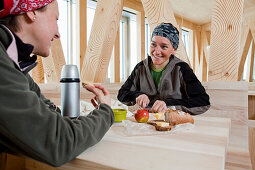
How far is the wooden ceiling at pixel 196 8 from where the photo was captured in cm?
399

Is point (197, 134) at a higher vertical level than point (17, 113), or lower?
lower

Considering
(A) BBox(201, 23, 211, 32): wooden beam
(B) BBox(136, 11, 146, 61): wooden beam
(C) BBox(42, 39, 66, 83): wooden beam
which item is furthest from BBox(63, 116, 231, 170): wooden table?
(A) BBox(201, 23, 211, 32): wooden beam

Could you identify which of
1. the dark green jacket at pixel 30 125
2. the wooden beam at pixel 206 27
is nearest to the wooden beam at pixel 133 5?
the wooden beam at pixel 206 27

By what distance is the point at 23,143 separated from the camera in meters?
0.49

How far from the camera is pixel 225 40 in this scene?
1.46 meters

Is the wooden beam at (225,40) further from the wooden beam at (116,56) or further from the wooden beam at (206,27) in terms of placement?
the wooden beam at (206,27)

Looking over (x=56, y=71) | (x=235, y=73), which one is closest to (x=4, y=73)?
(x=235, y=73)

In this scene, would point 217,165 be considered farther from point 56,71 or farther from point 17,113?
point 56,71

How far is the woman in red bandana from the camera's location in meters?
0.48

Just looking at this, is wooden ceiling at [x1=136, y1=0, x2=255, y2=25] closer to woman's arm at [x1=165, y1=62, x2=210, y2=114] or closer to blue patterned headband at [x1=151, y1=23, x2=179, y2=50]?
blue patterned headband at [x1=151, y1=23, x2=179, y2=50]

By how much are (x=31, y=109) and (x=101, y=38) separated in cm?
177

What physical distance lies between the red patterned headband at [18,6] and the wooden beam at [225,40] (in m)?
1.26

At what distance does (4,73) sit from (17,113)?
0.10 meters

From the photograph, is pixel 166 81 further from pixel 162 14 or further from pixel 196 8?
pixel 196 8
